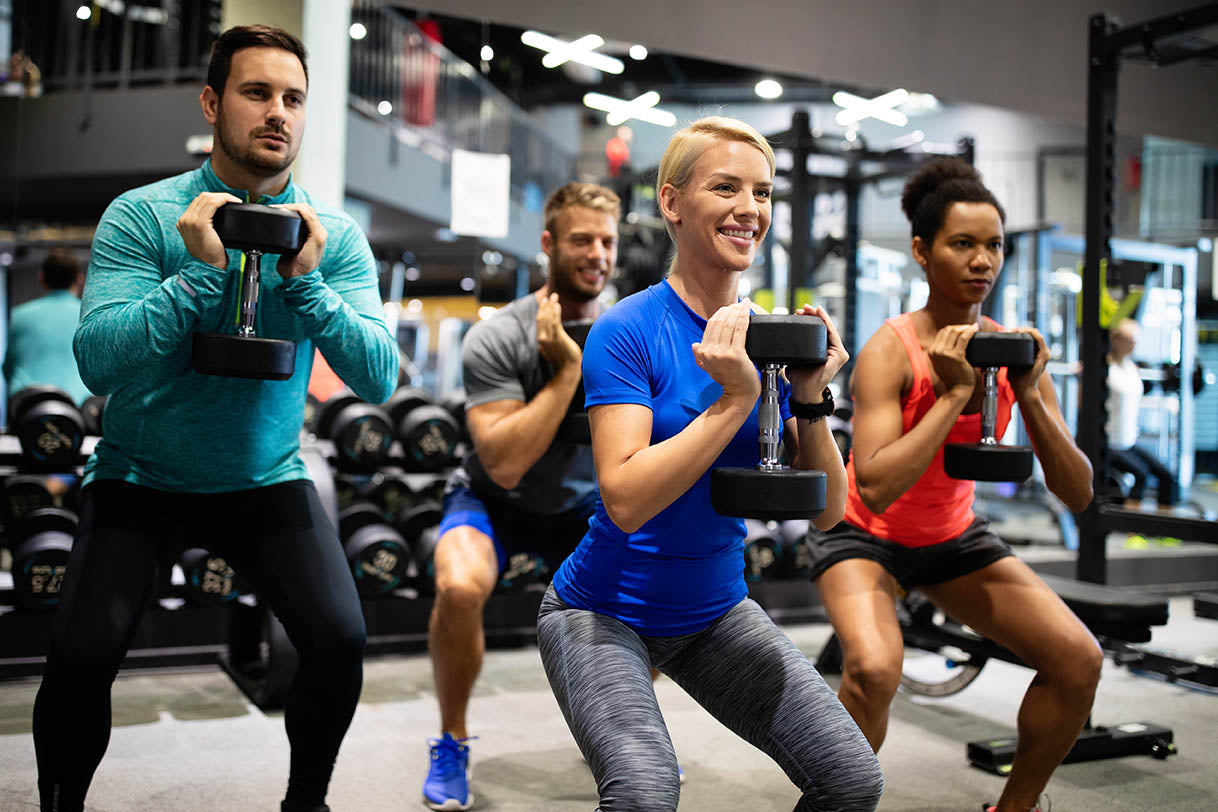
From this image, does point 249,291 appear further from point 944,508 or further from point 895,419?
point 944,508

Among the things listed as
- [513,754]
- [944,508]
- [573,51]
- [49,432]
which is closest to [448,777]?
[513,754]

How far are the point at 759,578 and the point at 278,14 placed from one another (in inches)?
126

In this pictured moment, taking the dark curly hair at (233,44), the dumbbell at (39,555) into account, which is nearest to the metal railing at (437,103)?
the dumbbell at (39,555)

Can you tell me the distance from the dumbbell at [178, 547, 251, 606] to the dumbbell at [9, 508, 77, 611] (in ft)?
1.22

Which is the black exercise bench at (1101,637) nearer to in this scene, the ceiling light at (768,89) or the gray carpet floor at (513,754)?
A: the gray carpet floor at (513,754)

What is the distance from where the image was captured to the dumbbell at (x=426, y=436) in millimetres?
3883

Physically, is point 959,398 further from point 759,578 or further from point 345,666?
point 759,578

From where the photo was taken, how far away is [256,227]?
65.2 inches

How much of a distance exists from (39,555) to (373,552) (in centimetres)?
106

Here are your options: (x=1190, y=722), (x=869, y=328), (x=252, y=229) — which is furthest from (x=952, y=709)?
(x=869, y=328)

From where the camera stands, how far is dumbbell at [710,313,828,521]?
1362 mm

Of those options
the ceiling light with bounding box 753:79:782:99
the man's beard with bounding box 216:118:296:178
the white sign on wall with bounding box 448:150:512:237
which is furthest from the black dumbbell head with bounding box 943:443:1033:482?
the ceiling light with bounding box 753:79:782:99

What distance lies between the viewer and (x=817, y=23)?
16.7ft

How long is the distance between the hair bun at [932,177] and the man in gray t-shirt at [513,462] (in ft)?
2.44
